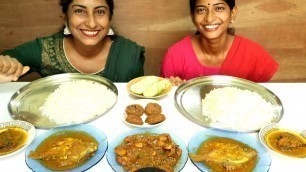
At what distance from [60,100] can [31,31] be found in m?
1.84

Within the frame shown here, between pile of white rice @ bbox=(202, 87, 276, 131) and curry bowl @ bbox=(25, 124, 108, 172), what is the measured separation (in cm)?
70

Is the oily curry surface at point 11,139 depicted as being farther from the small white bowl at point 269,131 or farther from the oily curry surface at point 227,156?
the small white bowl at point 269,131

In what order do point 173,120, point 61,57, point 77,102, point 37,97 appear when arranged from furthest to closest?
1. point 61,57
2. point 37,97
3. point 77,102
4. point 173,120

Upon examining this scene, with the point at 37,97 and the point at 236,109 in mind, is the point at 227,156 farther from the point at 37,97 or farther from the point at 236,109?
the point at 37,97

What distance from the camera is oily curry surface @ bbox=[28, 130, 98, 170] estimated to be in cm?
141

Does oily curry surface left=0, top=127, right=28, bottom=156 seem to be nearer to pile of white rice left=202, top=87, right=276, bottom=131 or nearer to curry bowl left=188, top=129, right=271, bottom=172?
curry bowl left=188, top=129, right=271, bottom=172

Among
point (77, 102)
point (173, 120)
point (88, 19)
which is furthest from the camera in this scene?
point (88, 19)

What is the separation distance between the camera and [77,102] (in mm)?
1899

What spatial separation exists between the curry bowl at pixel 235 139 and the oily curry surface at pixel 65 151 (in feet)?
1.72

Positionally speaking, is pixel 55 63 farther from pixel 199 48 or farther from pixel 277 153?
pixel 277 153

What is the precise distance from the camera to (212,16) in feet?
7.72

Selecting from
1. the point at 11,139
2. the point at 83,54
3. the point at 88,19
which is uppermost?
the point at 88,19

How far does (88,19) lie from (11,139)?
1.16 m

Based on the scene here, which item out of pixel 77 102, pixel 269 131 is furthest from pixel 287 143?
pixel 77 102
